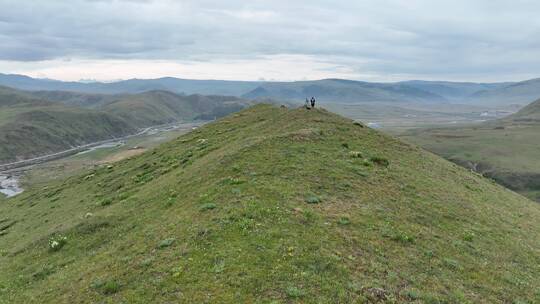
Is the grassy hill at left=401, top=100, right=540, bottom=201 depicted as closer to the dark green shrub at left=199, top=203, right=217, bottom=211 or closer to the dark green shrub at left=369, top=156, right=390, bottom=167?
the dark green shrub at left=369, top=156, right=390, bottom=167

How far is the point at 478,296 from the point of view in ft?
65.8

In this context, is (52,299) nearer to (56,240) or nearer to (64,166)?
(56,240)

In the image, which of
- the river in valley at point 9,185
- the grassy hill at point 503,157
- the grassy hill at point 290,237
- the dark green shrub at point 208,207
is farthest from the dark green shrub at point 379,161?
the river in valley at point 9,185

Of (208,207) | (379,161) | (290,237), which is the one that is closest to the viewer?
(290,237)

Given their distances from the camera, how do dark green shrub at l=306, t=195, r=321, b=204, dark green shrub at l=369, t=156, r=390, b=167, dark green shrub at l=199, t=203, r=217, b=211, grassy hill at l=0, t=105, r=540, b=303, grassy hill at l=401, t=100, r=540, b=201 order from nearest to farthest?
grassy hill at l=0, t=105, r=540, b=303, dark green shrub at l=199, t=203, r=217, b=211, dark green shrub at l=306, t=195, r=321, b=204, dark green shrub at l=369, t=156, r=390, b=167, grassy hill at l=401, t=100, r=540, b=201

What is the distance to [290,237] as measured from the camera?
22047 mm

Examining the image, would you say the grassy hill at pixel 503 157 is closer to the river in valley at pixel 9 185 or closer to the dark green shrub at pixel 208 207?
the dark green shrub at pixel 208 207

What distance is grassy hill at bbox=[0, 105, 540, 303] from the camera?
19031mm

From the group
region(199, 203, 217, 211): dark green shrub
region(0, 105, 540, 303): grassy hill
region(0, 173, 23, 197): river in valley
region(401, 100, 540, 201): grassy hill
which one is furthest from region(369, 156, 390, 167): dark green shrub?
region(0, 173, 23, 197): river in valley

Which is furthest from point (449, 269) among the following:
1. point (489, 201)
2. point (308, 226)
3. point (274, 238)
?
point (489, 201)

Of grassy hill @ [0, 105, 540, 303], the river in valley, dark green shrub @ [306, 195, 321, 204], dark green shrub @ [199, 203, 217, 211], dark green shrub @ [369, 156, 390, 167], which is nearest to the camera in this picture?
grassy hill @ [0, 105, 540, 303]

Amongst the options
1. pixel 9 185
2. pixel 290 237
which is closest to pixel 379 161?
pixel 290 237

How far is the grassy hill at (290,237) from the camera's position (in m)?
19.0

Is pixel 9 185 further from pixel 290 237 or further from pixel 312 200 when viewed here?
pixel 290 237
